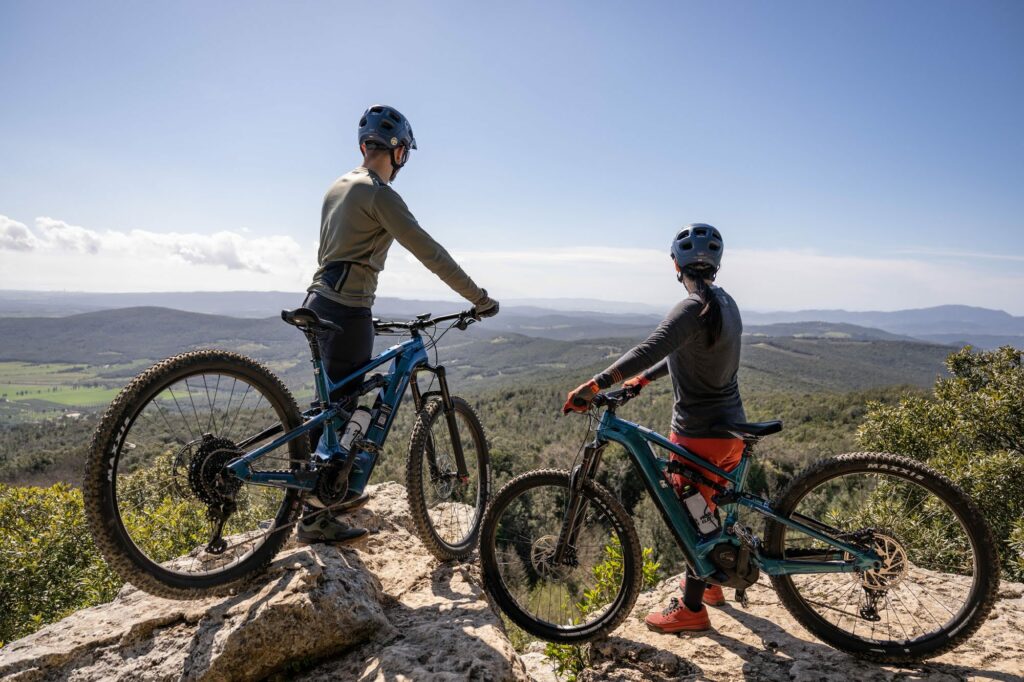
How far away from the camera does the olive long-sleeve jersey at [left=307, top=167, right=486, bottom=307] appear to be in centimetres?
331

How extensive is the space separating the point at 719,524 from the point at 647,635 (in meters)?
1.02

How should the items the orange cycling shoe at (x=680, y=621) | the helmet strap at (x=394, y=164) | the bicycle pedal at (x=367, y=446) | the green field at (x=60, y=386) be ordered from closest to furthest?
the bicycle pedal at (x=367, y=446) < the orange cycling shoe at (x=680, y=621) < the helmet strap at (x=394, y=164) < the green field at (x=60, y=386)

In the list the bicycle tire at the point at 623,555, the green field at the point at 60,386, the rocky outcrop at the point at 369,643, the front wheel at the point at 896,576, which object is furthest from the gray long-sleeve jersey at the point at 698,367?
the green field at the point at 60,386

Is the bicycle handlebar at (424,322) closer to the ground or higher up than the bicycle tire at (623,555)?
higher up

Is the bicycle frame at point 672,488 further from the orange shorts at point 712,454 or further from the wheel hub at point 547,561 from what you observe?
the wheel hub at point 547,561

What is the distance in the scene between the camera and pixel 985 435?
13.6 m

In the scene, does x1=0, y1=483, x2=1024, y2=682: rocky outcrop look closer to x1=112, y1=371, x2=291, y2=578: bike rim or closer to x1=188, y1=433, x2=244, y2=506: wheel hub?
x1=112, y1=371, x2=291, y2=578: bike rim

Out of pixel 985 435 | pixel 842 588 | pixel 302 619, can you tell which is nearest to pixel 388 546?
pixel 302 619

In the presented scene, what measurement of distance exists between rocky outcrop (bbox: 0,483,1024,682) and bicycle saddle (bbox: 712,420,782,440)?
143 centimetres

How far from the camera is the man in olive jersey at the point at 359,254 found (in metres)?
3.33

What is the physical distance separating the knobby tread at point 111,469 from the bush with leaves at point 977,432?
37.6 ft

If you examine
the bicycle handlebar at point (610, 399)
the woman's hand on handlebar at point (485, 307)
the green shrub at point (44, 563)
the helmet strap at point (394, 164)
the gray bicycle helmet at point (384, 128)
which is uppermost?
the gray bicycle helmet at point (384, 128)

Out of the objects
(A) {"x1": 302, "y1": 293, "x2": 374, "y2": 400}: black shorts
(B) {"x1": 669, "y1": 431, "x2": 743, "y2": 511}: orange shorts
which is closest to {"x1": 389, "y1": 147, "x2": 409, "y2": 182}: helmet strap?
(A) {"x1": 302, "y1": 293, "x2": 374, "y2": 400}: black shorts

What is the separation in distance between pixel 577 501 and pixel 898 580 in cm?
195
